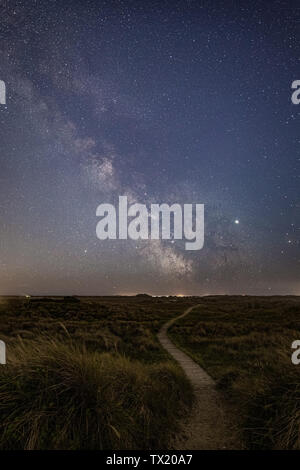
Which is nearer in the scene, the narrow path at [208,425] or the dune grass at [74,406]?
the dune grass at [74,406]

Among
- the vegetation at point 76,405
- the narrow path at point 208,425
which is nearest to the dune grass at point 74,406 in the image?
the vegetation at point 76,405

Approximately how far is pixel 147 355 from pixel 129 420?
11194 mm

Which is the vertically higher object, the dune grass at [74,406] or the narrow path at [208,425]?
the dune grass at [74,406]

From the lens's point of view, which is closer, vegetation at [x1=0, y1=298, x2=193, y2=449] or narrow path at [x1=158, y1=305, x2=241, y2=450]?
Result: vegetation at [x1=0, y1=298, x2=193, y2=449]

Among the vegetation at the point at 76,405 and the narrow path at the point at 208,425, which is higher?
the vegetation at the point at 76,405

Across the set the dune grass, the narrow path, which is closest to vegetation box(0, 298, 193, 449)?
the dune grass

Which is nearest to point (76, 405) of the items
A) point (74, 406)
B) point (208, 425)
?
point (74, 406)

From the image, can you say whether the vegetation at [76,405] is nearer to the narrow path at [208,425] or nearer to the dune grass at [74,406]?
the dune grass at [74,406]

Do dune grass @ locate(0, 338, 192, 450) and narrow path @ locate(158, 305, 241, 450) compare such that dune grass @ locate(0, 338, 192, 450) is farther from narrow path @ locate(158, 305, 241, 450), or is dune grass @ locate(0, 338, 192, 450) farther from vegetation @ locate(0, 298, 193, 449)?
narrow path @ locate(158, 305, 241, 450)

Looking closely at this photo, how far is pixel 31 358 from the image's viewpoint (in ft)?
21.8

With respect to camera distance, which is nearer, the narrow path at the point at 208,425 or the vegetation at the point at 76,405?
the vegetation at the point at 76,405

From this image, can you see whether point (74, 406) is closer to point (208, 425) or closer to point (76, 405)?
point (76, 405)
